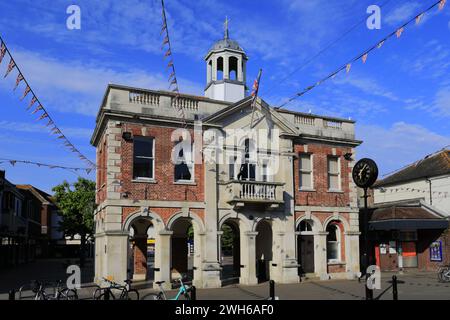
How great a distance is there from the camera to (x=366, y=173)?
16969 mm

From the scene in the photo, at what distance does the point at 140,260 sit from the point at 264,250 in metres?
6.58

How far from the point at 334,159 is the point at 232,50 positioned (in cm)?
799

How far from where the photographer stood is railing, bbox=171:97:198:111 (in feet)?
71.9

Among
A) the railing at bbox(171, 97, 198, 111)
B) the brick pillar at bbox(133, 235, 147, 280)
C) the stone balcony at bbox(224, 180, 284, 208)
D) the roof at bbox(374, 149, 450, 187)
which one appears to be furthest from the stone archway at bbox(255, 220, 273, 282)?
the roof at bbox(374, 149, 450, 187)

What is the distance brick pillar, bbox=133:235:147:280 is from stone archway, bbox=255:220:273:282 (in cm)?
599

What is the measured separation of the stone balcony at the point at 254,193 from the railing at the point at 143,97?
4969 mm

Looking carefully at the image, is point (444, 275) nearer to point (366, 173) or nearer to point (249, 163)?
point (366, 173)

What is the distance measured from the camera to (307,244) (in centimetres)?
2609

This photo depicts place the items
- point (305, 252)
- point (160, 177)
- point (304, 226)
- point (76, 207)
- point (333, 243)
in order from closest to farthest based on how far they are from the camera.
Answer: point (160, 177) < point (304, 226) < point (333, 243) < point (305, 252) < point (76, 207)

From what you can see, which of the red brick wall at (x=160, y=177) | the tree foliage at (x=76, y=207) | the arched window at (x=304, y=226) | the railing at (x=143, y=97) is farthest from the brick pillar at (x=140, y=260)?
the tree foliage at (x=76, y=207)

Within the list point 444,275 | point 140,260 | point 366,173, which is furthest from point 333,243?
point 140,260

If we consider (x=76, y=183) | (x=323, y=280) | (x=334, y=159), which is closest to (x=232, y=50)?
(x=334, y=159)

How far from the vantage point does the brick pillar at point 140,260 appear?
1002 inches
